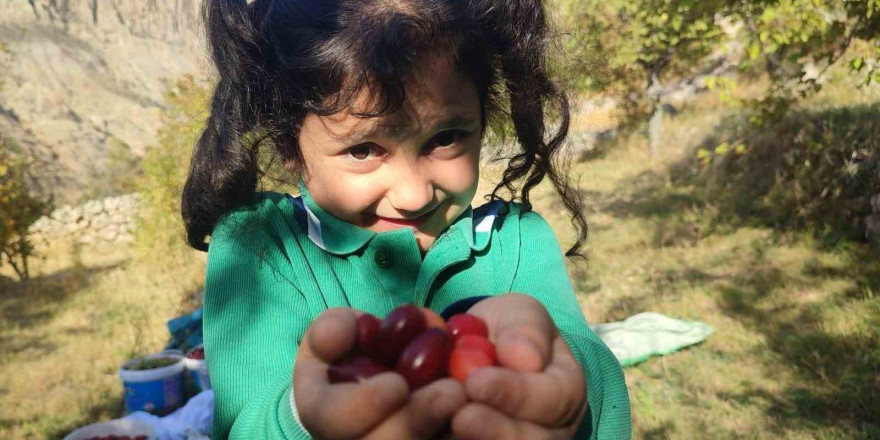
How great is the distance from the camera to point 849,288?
5230mm

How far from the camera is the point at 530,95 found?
1986 mm

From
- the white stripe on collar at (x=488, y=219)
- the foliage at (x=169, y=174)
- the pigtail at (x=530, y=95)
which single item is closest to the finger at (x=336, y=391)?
the white stripe on collar at (x=488, y=219)

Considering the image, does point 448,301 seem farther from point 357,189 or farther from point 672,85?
point 672,85

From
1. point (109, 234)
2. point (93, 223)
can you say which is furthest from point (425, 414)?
point (93, 223)

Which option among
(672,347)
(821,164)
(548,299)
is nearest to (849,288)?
(672,347)

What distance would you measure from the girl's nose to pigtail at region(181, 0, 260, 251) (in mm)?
457

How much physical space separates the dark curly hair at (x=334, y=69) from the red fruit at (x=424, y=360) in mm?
595

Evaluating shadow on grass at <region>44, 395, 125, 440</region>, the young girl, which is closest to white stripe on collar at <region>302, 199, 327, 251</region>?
the young girl

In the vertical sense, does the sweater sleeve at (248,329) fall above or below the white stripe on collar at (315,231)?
below

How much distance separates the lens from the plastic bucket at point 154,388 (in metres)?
4.40

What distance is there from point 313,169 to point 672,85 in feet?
69.4

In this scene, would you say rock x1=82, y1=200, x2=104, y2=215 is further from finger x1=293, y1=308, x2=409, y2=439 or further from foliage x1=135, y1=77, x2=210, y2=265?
finger x1=293, y1=308, x2=409, y2=439

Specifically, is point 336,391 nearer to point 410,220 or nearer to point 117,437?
point 410,220

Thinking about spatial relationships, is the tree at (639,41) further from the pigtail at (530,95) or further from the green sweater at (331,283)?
the green sweater at (331,283)
